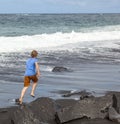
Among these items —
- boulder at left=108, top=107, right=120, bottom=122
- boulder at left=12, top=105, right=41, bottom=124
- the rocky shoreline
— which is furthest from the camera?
the rocky shoreline

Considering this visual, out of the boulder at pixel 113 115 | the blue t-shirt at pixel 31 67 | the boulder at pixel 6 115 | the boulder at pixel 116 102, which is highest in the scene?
the blue t-shirt at pixel 31 67

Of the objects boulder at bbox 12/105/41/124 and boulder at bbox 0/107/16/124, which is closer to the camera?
boulder at bbox 12/105/41/124

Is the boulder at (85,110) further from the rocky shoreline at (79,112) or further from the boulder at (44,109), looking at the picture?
the boulder at (44,109)

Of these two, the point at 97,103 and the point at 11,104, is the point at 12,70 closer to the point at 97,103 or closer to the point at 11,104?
the point at 11,104

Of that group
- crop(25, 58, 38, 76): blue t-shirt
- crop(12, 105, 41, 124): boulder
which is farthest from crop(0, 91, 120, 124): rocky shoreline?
crop(25, 58, 38, 76): blue t-shirt

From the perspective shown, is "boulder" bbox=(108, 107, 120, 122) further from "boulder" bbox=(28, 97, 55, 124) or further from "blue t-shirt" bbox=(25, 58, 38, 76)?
"blue t-shirt" bbox=(25, 58, 38, 76)

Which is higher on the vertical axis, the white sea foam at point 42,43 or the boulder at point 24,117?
the white sea foam at point 42,43

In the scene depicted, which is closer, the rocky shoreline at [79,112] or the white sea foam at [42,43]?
the rocky shoreline at [79,112]

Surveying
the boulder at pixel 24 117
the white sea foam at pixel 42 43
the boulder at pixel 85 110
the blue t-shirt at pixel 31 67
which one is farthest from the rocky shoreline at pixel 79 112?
the white sea foam at pixel 42 43

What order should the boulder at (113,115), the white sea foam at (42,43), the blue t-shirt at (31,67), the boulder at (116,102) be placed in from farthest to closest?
the white sea foam at (42,43) < the blue t-shirt at (31,67) < the boulder at (116,102) < the boulder at (113,115)

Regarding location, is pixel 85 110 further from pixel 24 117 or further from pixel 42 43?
pixel 42 43

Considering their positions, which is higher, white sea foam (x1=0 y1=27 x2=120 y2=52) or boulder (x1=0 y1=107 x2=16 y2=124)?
white sea foam (x1=0 y1=27 x2=120 y2=52)

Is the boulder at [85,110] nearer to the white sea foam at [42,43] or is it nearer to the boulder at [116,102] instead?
the boulder at [116,102]

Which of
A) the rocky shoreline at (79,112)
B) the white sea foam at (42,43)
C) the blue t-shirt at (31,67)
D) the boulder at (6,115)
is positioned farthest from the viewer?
the white sea foam at (42,43)
